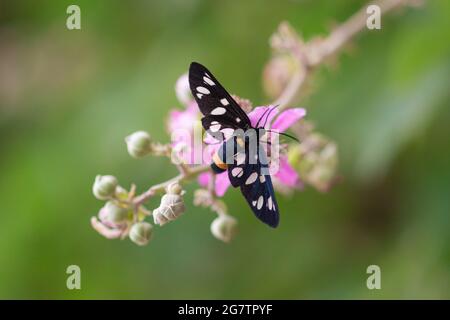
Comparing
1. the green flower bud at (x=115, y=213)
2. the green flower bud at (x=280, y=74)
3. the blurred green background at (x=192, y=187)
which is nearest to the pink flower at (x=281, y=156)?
the green flower bud at (x=115, y=213)

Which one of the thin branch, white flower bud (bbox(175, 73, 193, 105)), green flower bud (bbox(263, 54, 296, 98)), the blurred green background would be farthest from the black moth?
the blurred green background

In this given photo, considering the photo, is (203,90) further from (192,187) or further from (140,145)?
(192,187)

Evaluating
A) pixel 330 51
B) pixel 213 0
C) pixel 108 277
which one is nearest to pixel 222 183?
pixel 330 51

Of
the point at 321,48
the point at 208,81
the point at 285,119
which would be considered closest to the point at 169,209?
the point at 208,81

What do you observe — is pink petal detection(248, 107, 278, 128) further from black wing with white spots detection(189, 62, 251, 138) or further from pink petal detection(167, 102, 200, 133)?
pink petal detection(167, 102, 200, 133)

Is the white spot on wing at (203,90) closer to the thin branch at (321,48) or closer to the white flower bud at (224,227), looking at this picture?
the white flower bud at (224,227)

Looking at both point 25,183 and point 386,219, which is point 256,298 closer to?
point 386,219
